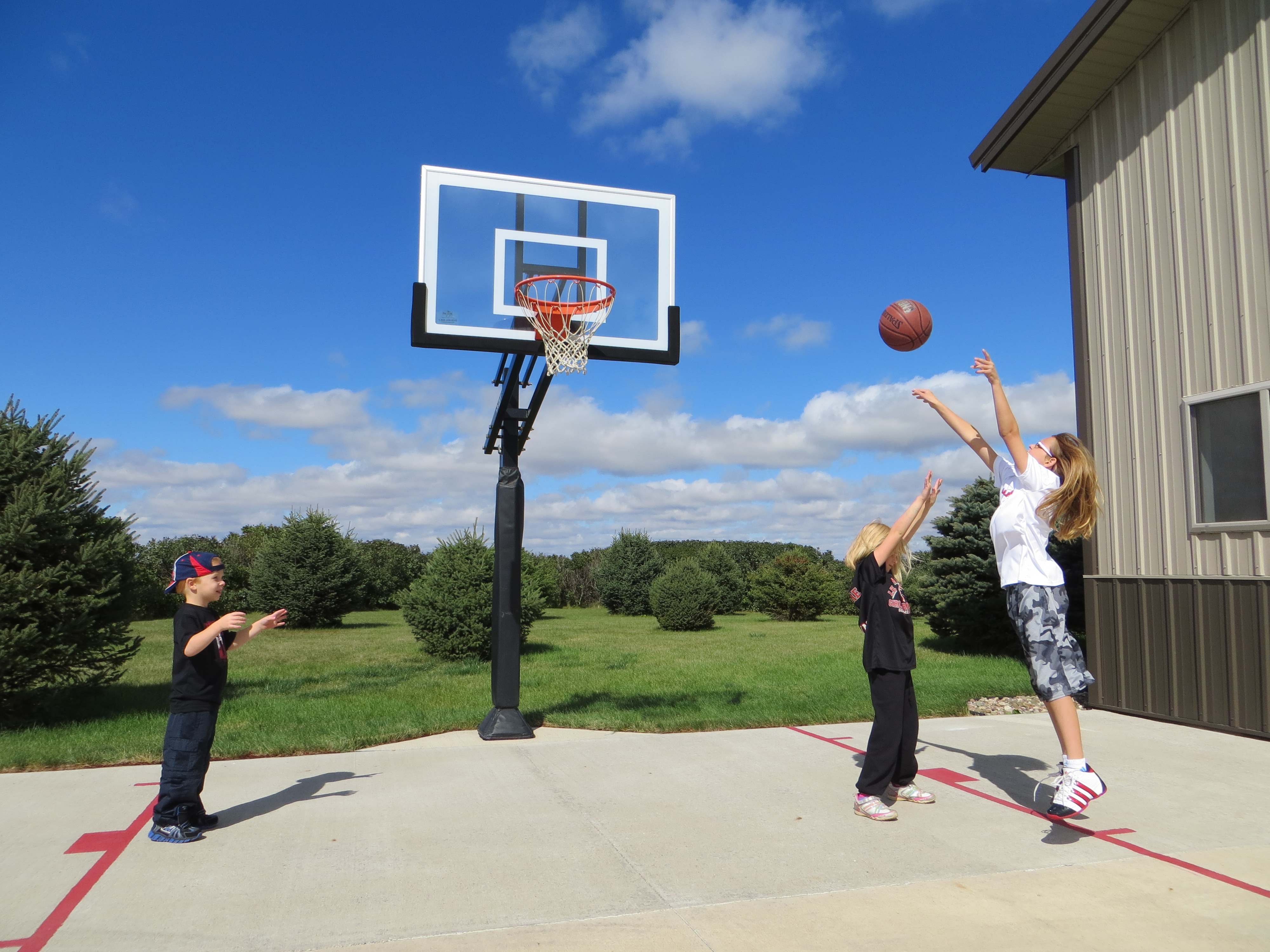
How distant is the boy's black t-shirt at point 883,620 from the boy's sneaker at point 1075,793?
3.12 feet

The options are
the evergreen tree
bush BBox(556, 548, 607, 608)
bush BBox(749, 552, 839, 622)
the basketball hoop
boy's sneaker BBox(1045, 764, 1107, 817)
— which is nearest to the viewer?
boy's sneaker BBox(1045, 764, 1107, 817)

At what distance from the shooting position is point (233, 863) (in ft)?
14.6

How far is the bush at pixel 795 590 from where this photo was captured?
27.9 m

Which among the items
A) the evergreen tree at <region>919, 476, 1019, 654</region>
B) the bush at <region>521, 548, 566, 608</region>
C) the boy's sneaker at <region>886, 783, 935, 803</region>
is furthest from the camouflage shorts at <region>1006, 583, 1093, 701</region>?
the bush at <region>521, 548, 566, 608</region>

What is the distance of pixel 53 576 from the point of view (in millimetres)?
8258

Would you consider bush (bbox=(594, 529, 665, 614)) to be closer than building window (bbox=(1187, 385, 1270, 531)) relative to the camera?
No

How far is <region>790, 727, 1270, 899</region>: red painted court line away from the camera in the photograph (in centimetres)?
402

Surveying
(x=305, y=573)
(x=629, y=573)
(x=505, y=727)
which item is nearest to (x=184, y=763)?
(x=505, y=727)

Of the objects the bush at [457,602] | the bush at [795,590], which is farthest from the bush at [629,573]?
the bush at [457,602]

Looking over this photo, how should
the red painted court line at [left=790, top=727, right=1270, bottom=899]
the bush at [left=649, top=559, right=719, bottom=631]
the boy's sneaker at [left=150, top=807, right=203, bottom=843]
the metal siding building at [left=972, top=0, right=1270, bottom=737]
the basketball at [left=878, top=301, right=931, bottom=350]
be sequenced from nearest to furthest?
the red painted court line at [left=790, top=727, right=1270, bottom=899]
the boy's sneaker at [left=150, top=807, right=203, bottom=843]
the basketball at [left=878, top=301, right=931, bottom=350]
the metal siding building at [left=972, top=0, right=1270, bottom=737]
the bush at [left=649, top=559, right=719, bottom=631]

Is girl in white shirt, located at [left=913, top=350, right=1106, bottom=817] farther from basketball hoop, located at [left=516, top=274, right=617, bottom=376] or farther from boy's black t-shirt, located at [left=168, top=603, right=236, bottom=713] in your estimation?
boy's black t-shirt, located at [left=168, top=603, right=236, bottom=713]

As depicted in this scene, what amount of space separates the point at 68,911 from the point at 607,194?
6927mm

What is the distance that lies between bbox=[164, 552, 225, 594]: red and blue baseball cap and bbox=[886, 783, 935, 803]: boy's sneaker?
4213 millimetres

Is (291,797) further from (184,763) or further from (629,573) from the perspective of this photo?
(629,573)
